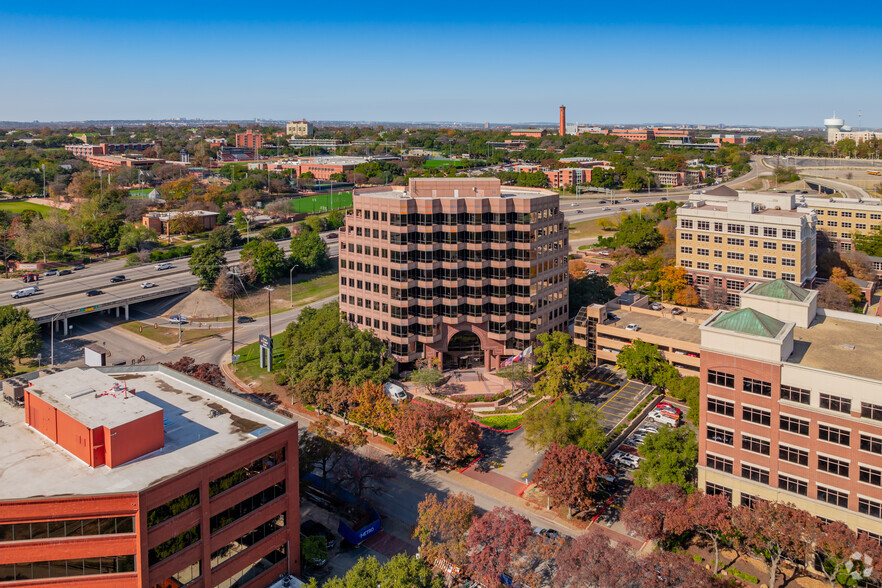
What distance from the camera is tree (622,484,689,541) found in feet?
145

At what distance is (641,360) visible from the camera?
7675 centimetres

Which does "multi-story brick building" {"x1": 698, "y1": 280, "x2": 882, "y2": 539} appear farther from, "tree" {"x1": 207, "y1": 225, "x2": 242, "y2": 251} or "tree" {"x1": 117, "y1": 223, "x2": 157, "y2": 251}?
"tree" {"x1": 117, "y1": 223, "x2": 157, "y2": 251}

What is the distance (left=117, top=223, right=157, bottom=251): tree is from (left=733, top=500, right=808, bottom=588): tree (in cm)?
13321

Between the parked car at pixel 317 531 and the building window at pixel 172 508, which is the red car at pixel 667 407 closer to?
the parked car at pixel 317 531

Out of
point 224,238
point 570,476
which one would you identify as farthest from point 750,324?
point 224,238

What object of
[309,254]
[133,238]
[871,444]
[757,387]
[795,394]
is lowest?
[871,444]

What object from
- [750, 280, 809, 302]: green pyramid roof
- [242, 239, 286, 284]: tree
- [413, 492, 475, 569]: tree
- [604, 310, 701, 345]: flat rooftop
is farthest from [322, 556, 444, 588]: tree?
[242, 239, 286, 284]: tree

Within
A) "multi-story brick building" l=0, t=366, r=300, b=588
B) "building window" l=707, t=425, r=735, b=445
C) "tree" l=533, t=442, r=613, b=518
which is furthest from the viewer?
"tree" l=533, t=442, r=613, b=518

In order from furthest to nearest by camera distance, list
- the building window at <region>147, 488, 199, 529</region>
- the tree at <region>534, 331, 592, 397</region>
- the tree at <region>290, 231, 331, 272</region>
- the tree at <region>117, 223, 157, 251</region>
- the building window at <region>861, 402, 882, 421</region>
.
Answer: the tree at <region>117, 223, 157, 251</region> < the tree at <region>290, 231, 331, 272</region> < the tree at <region>534, 331, 592, 397</region> < the building window at <region>861, 402, 882, 421</region> < the building window at <region>147, 488, 199, 529</region>

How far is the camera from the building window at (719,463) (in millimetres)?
48812

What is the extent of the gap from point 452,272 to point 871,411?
4515 cm

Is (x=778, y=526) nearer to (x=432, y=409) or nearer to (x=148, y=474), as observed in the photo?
(x=432, y=409)

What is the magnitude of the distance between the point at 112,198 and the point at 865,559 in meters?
182

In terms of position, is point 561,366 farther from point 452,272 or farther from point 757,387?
point 757,387
